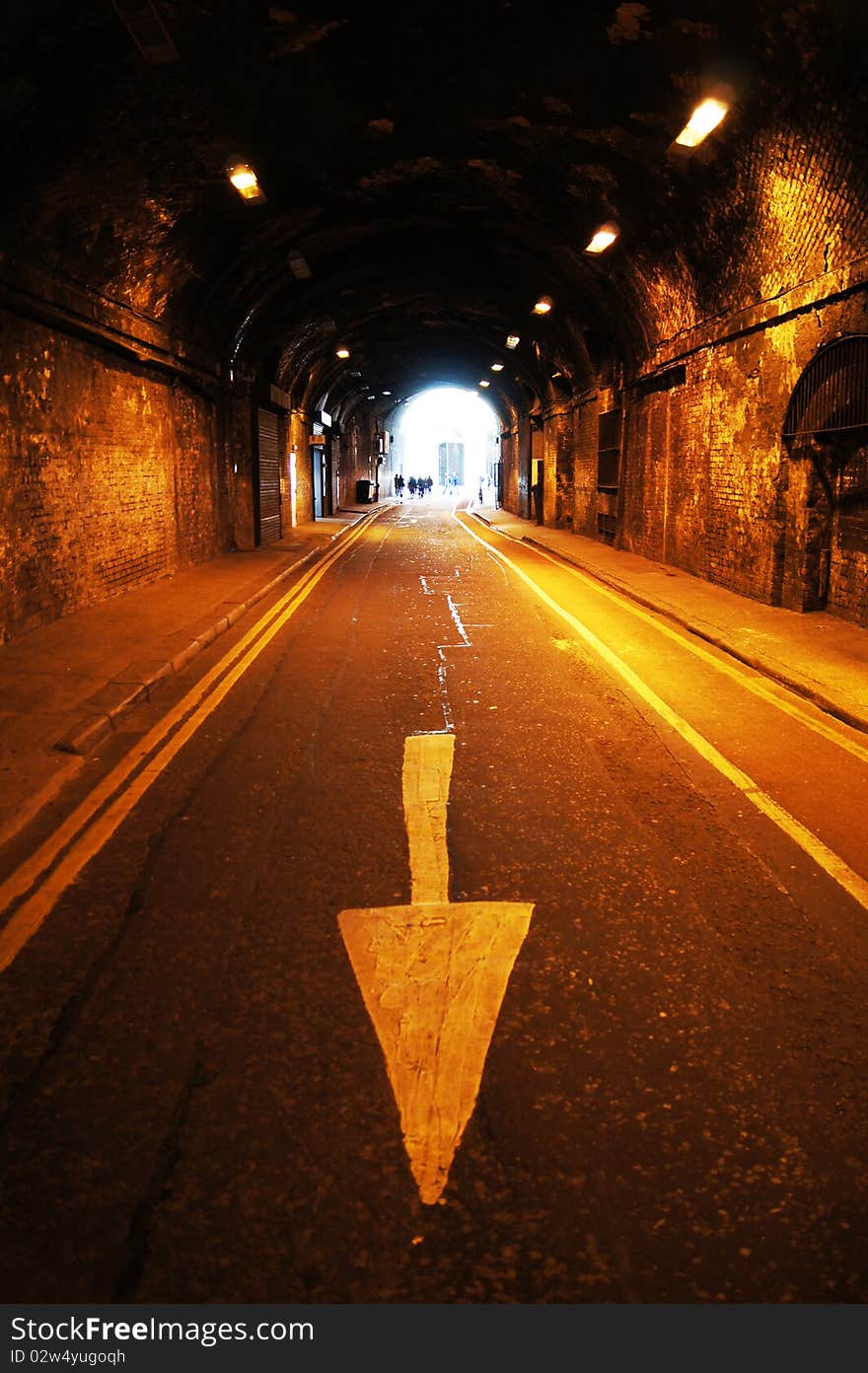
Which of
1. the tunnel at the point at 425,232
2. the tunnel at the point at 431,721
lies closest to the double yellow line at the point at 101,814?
the tunnel at the point at 431,721

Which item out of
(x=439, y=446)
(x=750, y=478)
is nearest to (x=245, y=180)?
(x=750, y=478)

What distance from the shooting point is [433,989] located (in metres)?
3.69

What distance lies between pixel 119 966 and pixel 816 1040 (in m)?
2.63

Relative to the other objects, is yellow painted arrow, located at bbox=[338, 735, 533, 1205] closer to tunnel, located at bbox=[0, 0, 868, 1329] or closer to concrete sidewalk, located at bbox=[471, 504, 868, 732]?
tunnel, located at bbox=[0, 0, 868, 1329]

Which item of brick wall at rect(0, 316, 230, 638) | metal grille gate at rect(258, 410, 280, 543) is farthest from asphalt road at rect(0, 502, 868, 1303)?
metal grille gate at rect(258, 410, 280, 543)

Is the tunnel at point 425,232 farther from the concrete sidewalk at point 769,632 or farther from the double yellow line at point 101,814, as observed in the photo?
the double yellow line at point 101,814

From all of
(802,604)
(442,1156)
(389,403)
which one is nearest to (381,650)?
(802,604)

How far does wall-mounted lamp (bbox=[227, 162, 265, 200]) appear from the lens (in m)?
11.5

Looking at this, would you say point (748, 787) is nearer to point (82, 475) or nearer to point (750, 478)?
point (750, 478)

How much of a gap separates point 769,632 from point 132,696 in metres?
7.15

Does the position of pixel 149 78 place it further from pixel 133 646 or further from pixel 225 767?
pixel 225 767

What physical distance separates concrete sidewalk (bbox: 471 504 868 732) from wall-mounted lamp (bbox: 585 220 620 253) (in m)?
5.37

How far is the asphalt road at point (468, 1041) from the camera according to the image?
96.8 inches

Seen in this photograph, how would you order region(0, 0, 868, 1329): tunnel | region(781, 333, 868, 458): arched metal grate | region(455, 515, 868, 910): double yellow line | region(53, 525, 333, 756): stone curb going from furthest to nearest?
1. region(781, 333, 868, 458): arched metal grate
2. region(53, 525, 333, 756): stone curb
3. region(455, 515, 868, 910): double yellow line
4. region(0, 0, 868, 1329): tunnel
